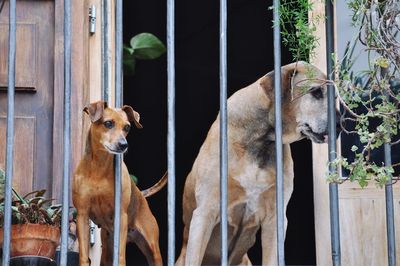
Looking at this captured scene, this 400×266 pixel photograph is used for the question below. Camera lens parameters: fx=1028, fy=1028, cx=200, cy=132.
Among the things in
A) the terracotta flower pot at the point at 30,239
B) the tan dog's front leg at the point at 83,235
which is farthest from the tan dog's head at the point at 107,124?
the terracotta flower pot at the point at 30,239

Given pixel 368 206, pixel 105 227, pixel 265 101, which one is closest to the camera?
pixel 105 227

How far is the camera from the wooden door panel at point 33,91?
5.32m

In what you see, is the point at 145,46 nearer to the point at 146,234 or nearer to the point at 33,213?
the point at 146,234

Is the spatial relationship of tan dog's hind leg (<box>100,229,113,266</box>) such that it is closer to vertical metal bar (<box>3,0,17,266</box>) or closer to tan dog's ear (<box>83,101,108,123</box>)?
tan dog's ear (<box>83,101,108,123</box>)

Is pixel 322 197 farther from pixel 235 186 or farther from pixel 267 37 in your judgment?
pixel 267 37

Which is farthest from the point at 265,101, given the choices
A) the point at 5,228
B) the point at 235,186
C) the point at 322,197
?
the point at 5,228

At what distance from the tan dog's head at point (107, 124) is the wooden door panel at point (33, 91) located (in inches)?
36.9

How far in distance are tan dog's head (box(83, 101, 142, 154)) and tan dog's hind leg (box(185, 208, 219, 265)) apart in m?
0.67

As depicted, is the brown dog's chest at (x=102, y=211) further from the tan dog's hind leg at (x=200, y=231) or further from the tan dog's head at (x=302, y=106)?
the tan dog's head at (x=302, y=106)

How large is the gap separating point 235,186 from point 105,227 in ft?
2.24

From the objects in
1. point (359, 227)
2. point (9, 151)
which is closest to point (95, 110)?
point (9, 151)

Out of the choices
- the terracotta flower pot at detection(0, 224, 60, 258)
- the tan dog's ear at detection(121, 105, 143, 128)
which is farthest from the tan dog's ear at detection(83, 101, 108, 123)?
the terracotta flower pot at detection(0, 224, 60, 258)

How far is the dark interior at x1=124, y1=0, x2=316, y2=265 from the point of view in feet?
23.9

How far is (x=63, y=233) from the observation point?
3.95 m
